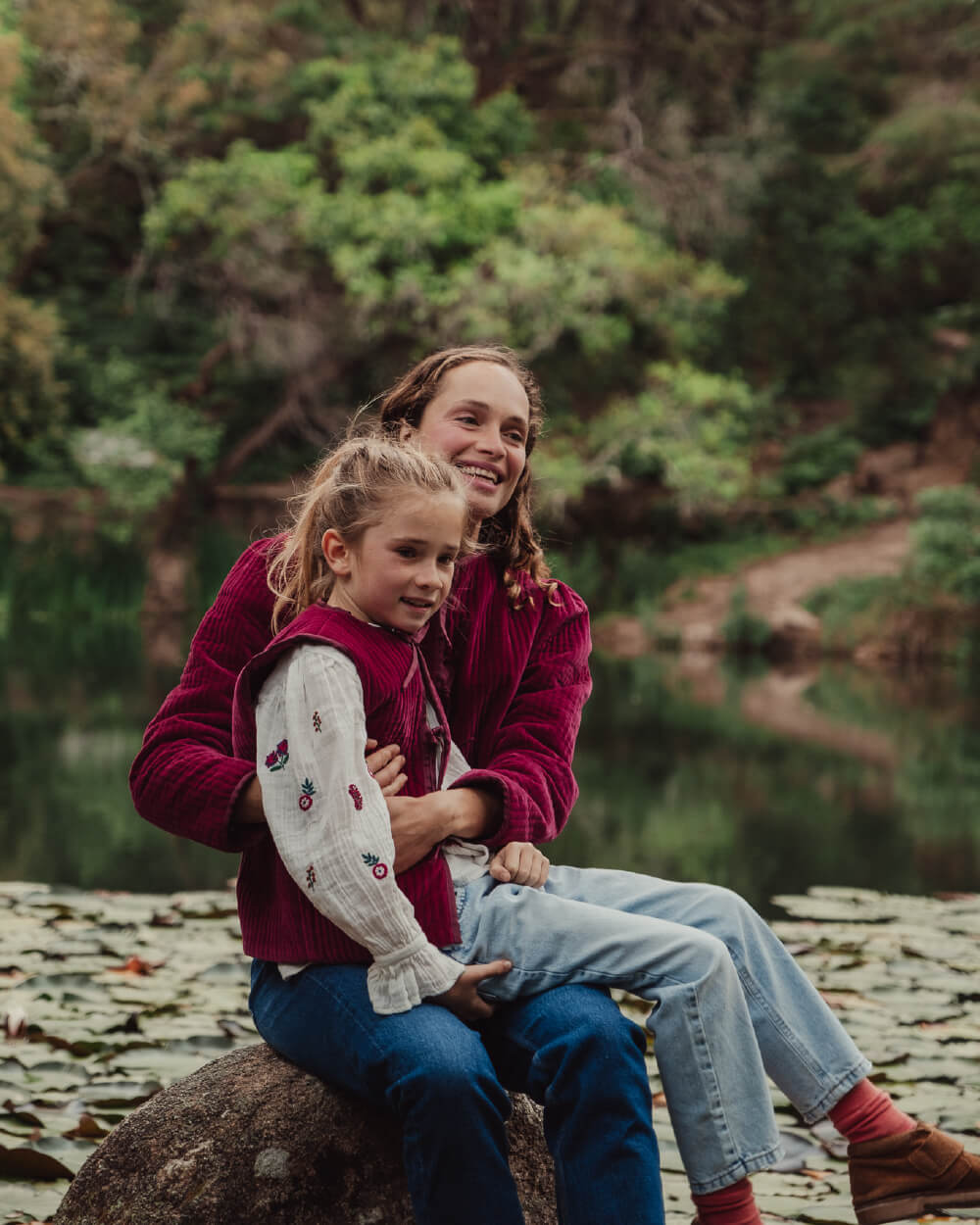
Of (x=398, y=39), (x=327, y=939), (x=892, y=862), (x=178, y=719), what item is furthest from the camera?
(x=398, y=39)

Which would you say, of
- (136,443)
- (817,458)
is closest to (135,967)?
(136,443)

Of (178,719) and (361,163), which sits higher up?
(361,163)

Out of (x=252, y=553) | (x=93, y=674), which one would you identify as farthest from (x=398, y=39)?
(x=252, y=553)

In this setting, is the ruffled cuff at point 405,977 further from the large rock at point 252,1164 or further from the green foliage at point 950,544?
the green foliage at point 950,544

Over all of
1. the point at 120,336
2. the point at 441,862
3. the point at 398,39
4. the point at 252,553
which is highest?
the point at 398,39

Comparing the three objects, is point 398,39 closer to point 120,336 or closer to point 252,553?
point 120,336

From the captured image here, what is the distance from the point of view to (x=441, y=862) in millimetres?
1906

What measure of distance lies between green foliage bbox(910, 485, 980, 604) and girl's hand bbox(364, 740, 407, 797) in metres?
13.6

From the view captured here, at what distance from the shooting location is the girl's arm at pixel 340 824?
1711 millimetres

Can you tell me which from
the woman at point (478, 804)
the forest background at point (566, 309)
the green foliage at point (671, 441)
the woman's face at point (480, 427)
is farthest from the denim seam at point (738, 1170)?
the green foliage at point (671, 441)

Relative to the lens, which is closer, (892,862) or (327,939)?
(327,939)

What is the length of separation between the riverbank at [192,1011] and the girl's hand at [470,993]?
2.80 ft

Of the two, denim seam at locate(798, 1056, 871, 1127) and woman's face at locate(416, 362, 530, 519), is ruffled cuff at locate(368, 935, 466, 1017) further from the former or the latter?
woman's face at locate(416, 362, 530, 519)

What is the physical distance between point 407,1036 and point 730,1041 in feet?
1.35
